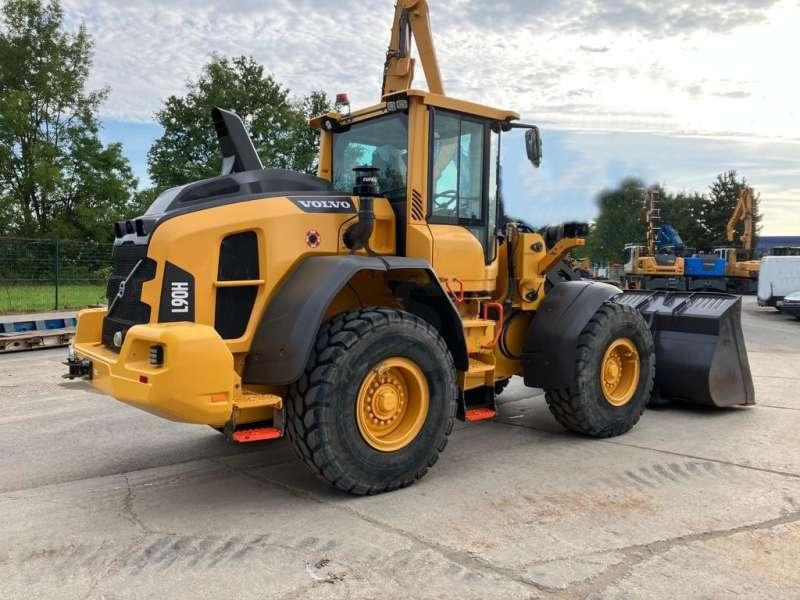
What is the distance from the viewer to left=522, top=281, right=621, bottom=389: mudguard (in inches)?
219

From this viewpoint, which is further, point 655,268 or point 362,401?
point 655,268

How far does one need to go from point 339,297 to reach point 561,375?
197 cm

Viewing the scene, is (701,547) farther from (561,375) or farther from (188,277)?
(188,277)

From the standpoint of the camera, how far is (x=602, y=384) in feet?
19.0

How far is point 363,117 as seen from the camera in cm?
544

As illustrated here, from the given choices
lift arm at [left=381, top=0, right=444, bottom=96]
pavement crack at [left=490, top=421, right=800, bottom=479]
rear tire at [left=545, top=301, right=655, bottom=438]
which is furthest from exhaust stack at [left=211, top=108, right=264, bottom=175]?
pavement crack at [left=490, top=421, right=800, bottom=479]

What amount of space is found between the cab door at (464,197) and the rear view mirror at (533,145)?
244 millimetres

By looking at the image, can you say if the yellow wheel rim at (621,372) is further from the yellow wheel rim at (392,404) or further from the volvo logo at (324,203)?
the volvo logo at (324,203)

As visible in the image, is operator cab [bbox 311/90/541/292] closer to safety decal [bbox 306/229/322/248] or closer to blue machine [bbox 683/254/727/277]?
safety decal [bbox 306/229/322/248]

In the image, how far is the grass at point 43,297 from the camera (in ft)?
Answer: 49.5

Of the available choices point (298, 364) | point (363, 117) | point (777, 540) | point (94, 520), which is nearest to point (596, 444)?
point (777, 540)

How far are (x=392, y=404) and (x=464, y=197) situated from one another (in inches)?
72.3

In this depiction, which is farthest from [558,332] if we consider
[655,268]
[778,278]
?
[655,268]

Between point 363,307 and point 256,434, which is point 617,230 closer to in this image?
point 363,307
